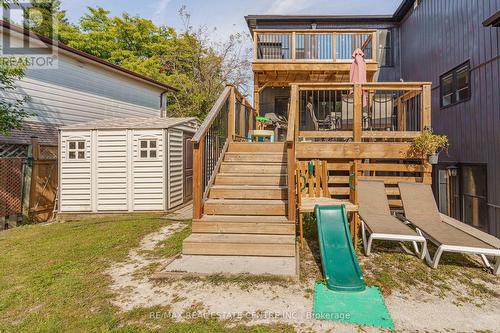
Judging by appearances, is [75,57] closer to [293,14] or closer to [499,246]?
[293,14]

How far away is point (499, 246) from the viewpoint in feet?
11.4

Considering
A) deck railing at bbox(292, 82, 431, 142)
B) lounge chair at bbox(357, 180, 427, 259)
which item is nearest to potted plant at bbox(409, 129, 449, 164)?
deck railing at bbox(292, 82, 431, 142)

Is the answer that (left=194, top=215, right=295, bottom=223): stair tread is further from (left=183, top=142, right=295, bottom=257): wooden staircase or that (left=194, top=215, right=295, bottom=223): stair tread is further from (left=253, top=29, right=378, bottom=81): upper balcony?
(left=253, top=29, right=378, bottom=81): upper balcony

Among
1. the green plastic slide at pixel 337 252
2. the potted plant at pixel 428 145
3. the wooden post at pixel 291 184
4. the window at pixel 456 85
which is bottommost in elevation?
the green plastic slide at pixel 337 252

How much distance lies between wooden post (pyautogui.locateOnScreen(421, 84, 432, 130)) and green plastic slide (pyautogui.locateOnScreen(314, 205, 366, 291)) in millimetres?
2558

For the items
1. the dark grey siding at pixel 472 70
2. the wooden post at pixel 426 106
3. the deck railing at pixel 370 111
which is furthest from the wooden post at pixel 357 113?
the dark grey siding at pixel 472 70

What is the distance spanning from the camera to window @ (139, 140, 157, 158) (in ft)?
26.2

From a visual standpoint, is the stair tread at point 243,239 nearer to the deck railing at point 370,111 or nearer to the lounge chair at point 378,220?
the lounge chair at point 378,220

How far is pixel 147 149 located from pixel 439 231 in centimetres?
720

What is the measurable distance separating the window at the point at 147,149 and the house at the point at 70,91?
10.9ft

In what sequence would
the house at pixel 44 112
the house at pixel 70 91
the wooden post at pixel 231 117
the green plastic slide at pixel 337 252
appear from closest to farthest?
the green plastic slide at pixel 337 252 → the wooden post at pixel 231 117 → the house at pixel 44 112 → the house at pixel 70 91

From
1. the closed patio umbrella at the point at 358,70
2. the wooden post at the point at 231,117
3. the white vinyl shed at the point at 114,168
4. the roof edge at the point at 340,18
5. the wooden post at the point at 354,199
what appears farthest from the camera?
the roof edge at the point at 340,18

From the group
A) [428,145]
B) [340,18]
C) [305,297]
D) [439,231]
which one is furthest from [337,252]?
[340,18]

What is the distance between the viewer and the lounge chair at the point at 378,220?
3.87 m
